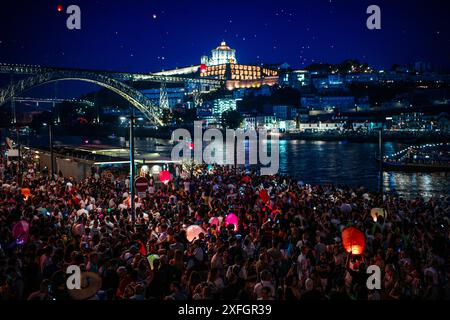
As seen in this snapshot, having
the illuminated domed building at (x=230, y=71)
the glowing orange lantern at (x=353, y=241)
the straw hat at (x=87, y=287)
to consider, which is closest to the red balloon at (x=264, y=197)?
the glowing orange lantern at (x=353, y=241)

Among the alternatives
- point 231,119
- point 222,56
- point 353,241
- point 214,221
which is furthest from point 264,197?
point 222,56

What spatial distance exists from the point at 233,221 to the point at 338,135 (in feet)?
281

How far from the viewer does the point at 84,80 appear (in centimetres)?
6531

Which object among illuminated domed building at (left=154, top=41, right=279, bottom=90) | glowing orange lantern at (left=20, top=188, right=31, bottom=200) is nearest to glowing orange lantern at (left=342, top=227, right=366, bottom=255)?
glowing orange lantern at (left=20, top=188, right=31, bottom=200)

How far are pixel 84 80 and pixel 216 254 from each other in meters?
64.4

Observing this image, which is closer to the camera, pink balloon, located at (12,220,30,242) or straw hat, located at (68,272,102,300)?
straw hat, located at (68,272,102,300)

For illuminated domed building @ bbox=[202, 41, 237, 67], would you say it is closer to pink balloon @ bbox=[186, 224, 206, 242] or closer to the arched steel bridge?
the arched steel bridge

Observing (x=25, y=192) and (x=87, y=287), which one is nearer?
(x=87, y=287)

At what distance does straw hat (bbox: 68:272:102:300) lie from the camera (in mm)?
4316

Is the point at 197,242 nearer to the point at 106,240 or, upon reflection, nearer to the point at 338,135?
the point at 106,240

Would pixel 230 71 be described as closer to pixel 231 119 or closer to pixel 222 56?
pixel 222 56

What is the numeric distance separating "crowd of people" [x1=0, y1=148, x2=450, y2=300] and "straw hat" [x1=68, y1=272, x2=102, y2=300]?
1.5 inches
